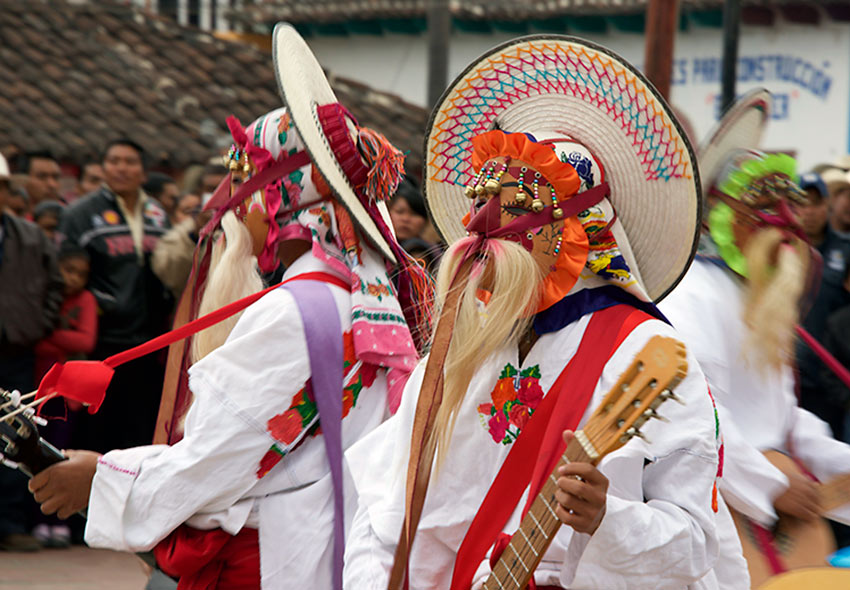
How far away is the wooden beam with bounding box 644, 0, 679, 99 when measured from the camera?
9523 millimetres

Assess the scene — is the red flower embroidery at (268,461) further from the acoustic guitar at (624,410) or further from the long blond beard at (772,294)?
the long blond beard at (772,294)

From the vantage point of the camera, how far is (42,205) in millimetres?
8023

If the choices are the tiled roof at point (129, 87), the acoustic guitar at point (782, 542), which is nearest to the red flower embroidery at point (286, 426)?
the acoustic guitar at point (782, 542)

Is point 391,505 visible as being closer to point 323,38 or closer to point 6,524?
point 6,524

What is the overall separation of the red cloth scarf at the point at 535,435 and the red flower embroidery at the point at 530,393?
0.09 feet

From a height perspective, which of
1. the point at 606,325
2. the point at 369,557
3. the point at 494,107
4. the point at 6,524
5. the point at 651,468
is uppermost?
the point at 494,107

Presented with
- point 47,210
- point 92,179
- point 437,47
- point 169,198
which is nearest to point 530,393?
point 47,210

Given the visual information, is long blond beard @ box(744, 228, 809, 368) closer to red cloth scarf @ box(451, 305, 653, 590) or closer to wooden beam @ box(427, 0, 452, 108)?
red cloth scarf @ box(451, 305, 653, 590)

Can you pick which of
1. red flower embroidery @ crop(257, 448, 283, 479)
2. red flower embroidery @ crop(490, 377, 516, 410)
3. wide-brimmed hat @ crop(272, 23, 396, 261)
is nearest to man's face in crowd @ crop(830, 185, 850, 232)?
wide-brimmed hat @ crop(272, 23, 396, 261)

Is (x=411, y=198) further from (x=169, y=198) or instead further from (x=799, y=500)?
(x=799, y=500)

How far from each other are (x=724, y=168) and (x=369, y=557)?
2.26 meters

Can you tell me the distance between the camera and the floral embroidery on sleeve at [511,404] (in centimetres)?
244

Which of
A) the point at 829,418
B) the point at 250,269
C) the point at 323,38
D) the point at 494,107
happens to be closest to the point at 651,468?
the point at 494,107

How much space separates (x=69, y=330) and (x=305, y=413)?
4.19 metres
